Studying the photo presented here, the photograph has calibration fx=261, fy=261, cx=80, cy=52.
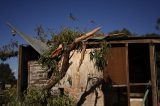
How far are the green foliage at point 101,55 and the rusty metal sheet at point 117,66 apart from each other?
0.85 ft

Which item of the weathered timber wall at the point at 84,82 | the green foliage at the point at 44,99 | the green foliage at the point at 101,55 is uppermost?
the green foliage at the point at 101,55

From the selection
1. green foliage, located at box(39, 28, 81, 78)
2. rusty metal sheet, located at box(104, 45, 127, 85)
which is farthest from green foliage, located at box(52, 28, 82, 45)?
rusty metal sheet, located at box(104, 45, 127, 85)

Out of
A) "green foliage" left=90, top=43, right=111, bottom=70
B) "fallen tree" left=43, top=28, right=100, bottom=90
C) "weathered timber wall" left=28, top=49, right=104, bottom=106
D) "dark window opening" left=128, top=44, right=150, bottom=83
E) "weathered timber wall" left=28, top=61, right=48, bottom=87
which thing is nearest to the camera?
"fallen tree" left=43, top=28, right=100, bottom=90

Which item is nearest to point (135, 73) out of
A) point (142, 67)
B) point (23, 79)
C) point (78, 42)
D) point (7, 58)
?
point (142, 67)

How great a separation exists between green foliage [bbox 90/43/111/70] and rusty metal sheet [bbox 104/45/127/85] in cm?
26

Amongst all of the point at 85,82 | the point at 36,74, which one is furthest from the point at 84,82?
the point at 36,74

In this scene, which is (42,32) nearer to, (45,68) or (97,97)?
(45,68)

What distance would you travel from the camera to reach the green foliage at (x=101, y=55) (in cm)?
1001

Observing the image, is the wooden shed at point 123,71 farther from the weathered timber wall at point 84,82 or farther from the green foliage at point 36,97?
the green foliage at point 36,97

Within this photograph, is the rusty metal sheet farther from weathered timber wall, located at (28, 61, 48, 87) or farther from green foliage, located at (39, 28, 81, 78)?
weathered timber wall, located at (28, 61, 48, 87)

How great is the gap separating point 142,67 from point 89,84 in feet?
11.9

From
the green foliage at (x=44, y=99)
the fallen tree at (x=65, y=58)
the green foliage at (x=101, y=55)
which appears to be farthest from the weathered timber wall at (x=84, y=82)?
the fallen tree at (x=65, y=58)

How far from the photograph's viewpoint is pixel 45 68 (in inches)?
466

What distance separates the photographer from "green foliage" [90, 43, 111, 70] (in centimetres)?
1001
